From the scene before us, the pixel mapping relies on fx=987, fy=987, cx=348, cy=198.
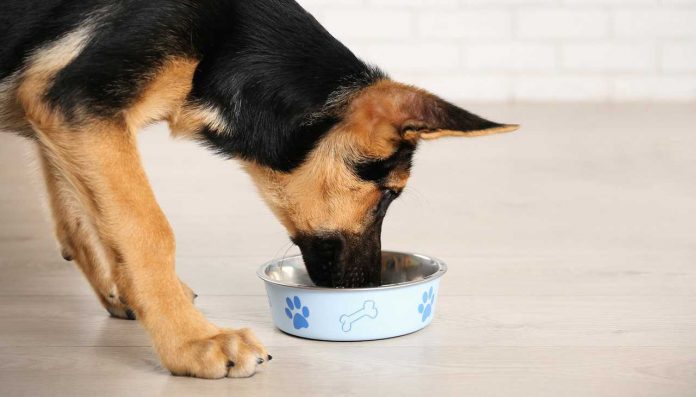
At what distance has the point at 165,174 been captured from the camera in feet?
15.0

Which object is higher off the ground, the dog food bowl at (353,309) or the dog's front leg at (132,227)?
the dog's front leg at (132,227)

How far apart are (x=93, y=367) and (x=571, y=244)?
5.43ft

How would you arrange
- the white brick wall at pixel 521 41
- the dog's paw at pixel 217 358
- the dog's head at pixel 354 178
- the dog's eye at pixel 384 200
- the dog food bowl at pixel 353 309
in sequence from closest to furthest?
the dog's paw at pixel 217 358
the dog's head at pixel 354 178
the dog food bowl at pixel 353 309
the dog's eye at pixel 384 200
the white brick wall at pixel 521 41

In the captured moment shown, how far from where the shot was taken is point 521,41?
6.68m

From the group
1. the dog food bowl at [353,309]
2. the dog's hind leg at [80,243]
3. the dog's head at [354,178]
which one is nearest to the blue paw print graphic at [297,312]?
the dog food bowl at [353,309]

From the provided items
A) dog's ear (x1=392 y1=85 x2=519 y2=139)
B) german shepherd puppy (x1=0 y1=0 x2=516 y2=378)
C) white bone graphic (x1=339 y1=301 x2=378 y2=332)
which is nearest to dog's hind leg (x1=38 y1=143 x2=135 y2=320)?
german shepherd puppy (x1=0 y1=0 x2=516 y2=378)

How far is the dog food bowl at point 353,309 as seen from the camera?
2.10 m

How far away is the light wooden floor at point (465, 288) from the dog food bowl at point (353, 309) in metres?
0.03

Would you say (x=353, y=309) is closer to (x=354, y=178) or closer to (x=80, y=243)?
(x=354, y=178)

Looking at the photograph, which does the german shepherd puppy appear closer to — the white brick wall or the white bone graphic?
the white bone graphic

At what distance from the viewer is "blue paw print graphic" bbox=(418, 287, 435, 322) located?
7.09 ft

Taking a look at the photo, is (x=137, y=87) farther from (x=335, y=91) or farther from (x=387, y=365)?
(x=387, y=365)

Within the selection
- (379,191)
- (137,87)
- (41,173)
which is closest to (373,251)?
(379,191)

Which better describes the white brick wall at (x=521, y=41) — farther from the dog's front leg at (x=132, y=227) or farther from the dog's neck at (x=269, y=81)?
the dog's front leg at (x=132, y=227)
